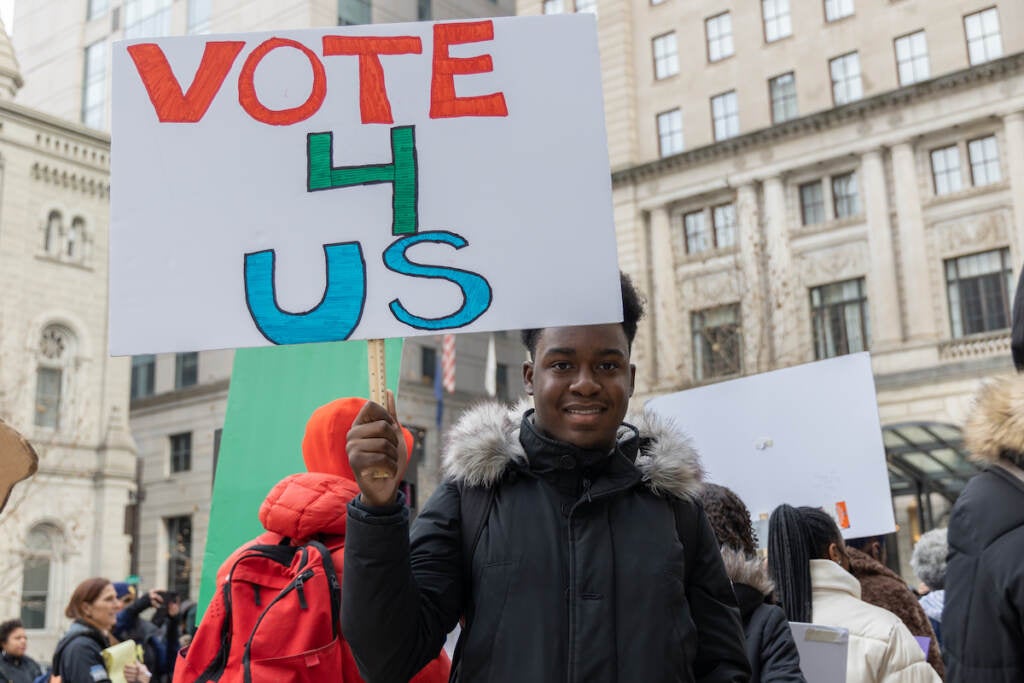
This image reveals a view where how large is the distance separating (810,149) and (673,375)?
7301 millimetres

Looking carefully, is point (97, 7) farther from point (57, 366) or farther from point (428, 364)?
point (428, 364)

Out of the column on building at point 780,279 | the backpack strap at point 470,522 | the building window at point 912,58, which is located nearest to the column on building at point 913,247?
the building window at point 912,58

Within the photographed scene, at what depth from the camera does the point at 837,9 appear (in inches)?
1198

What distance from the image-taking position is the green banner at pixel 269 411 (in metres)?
6.13

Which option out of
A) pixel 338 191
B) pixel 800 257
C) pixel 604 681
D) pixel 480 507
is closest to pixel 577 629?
pixel 604 681

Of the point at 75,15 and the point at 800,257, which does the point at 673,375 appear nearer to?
the point at 800,257

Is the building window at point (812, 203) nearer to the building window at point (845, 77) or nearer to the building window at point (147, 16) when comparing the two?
the building window at point (845, 77)

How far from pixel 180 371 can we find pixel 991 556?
39.3 m

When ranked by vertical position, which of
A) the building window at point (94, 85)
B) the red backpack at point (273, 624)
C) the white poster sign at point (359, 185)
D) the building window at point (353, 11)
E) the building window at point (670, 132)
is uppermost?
the building window at point (353, 11)

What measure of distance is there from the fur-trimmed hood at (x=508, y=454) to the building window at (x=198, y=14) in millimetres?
39048

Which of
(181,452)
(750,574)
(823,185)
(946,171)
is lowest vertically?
(750,574)

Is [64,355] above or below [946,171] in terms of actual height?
below

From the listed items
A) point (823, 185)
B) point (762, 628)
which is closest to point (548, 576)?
point (762, 628)

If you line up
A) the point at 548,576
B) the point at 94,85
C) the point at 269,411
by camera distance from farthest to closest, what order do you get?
the point at 94,85 < the point at 269,411 < the point at 548,576
